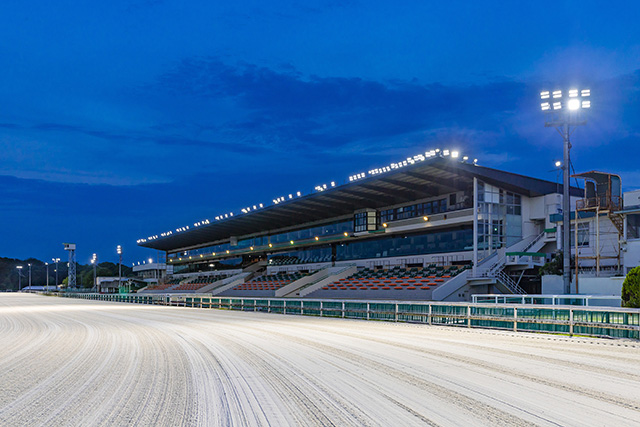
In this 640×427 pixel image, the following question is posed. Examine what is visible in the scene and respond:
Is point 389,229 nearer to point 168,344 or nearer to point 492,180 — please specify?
point 492,180

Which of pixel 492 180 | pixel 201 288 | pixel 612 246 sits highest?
pixel 492 180

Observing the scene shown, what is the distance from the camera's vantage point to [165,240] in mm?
103062

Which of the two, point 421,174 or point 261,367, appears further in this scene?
point 421,174

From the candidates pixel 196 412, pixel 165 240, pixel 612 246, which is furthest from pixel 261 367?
pixel 165 240

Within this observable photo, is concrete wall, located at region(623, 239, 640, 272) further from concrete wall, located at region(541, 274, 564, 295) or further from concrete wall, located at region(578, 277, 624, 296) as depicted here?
concrete wall, located at region(541, 274, 564, 295)

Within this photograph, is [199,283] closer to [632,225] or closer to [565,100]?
[632,225]

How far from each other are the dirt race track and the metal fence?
2.72 ft

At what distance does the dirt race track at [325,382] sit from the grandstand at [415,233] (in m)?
25.8

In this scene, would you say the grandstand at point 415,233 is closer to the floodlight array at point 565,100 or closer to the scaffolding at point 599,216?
the scaffolding at point 599,216

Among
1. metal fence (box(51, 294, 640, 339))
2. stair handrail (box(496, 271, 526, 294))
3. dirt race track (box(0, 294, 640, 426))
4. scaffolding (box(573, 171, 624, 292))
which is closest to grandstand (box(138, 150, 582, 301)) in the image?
stair handrail (box(496, 271, 526, 294))

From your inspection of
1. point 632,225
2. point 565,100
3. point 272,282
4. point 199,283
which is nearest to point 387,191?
point 632,225

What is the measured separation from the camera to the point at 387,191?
49.7 meters

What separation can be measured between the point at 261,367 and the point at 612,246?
31.3 metres

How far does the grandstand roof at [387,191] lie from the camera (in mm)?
41000
